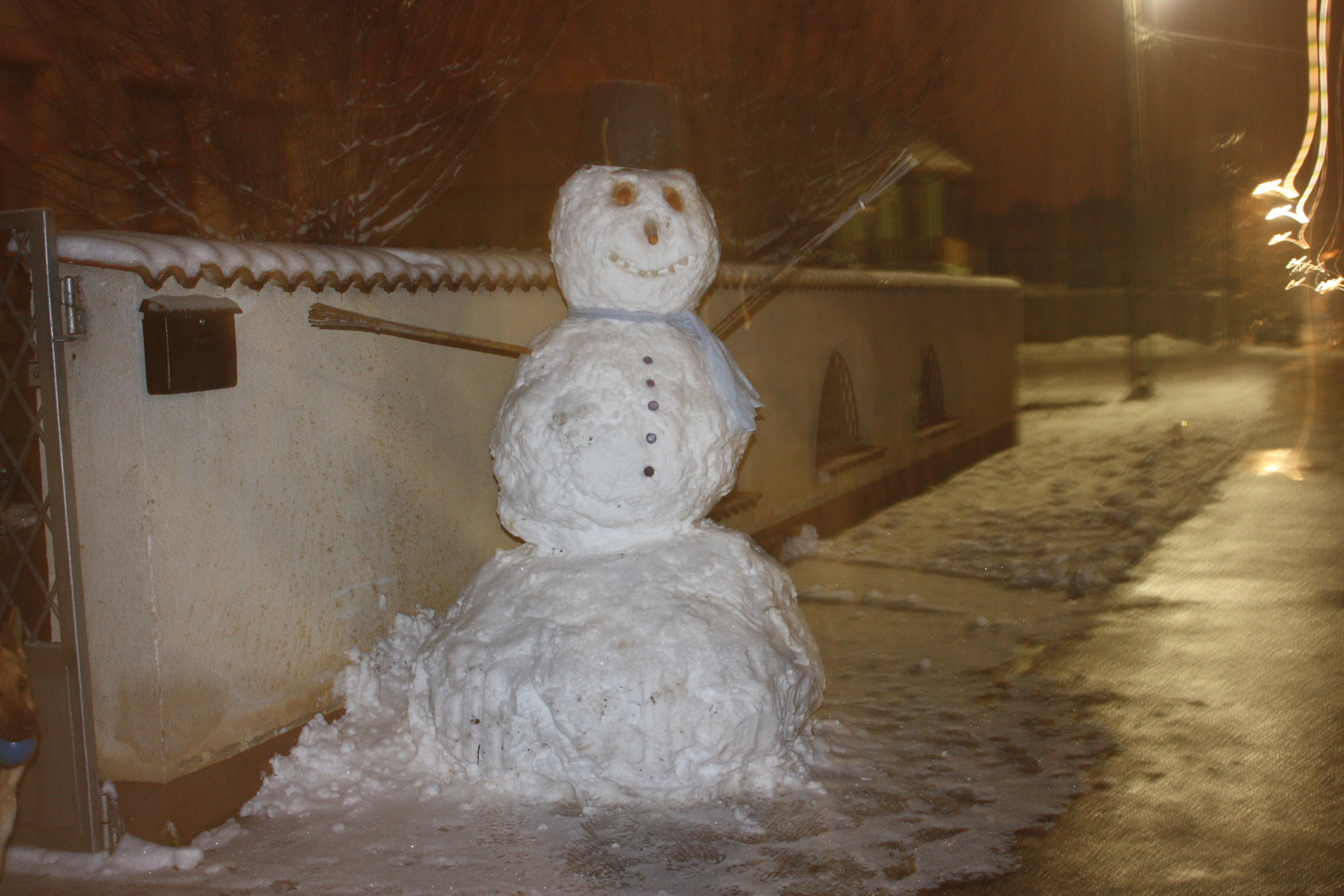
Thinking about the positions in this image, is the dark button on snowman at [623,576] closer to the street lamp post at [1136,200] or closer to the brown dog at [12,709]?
the brown dog at [12,709]

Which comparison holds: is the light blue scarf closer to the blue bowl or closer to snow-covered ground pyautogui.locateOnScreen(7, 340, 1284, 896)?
snow-covered ground pyautogui.locateOnScreen(7, 340, 1284, 896)

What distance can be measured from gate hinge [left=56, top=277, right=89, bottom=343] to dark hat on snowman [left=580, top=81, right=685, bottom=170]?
2.18m

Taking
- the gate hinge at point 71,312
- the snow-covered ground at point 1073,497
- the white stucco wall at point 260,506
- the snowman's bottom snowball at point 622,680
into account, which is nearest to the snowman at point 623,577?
the snowman's bottom snowball at point 622,680

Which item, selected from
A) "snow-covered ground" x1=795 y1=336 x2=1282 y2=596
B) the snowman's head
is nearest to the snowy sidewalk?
"snow-covered ground" x1=795 y1=336 x2=1282 y2=596

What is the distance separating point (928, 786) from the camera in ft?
15.3

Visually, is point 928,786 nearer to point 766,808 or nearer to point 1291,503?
point 766,808

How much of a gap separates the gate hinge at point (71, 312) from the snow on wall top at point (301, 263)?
0.09 m

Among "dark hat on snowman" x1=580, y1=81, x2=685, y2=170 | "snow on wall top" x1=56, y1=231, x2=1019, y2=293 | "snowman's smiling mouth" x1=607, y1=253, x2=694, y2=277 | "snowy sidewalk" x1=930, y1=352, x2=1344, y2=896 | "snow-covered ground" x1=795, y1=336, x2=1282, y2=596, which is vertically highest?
"dark hat on snowman" x1=580, y1=81, x2=685, y2=170

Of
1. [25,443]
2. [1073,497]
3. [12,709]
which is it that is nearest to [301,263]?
[25,443]

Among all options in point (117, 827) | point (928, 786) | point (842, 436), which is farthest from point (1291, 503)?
point (117, 827)

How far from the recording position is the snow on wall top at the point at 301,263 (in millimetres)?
3916

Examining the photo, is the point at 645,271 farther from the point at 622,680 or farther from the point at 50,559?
the point at 50,559

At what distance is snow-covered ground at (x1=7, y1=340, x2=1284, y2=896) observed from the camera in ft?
12.9

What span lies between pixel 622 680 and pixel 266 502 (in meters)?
1.69
